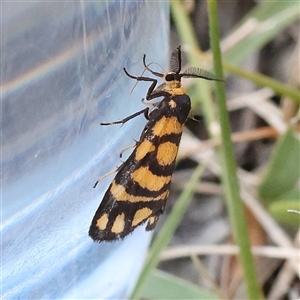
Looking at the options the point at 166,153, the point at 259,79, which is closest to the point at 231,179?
the point at 166,153

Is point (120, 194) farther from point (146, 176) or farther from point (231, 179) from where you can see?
point (231, 179)

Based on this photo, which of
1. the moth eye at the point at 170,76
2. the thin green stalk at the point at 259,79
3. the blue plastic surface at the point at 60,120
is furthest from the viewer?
the thin green stalk at the point at 259,79

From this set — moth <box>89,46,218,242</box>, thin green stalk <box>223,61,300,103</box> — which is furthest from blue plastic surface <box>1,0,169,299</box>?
thin green stalk <box>223,61,300,103</box>

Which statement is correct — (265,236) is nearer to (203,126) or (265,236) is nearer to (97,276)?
(203,126)

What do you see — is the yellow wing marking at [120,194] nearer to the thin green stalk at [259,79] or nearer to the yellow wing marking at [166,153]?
the yellow wing marking at [166,153]

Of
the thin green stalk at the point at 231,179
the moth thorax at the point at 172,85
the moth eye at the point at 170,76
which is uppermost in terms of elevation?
the moth eye at the point at 170,76

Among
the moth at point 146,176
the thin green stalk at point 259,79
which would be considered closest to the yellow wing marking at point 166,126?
the moth at point 146,176

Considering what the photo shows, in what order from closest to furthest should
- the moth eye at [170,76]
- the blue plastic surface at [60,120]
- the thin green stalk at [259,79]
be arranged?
the blue plastic surface at [60,120] → the moth eye at [170,76] → the thin green stalk at [259,79]
